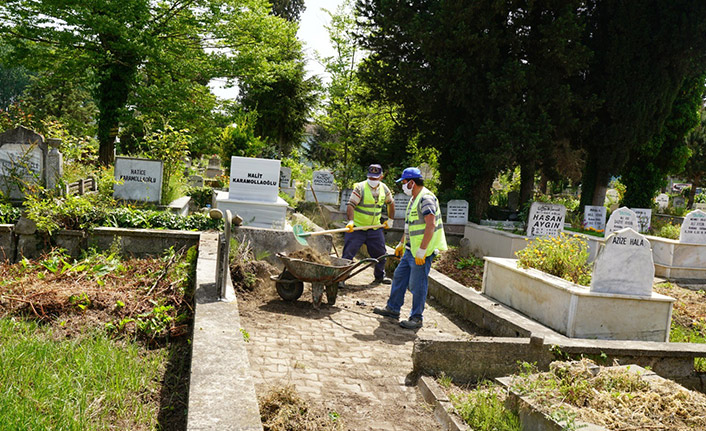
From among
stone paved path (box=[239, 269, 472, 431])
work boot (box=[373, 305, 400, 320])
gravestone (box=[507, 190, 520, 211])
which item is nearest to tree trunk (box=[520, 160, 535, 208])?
gravestone (box=[507, 190, 520, 211])

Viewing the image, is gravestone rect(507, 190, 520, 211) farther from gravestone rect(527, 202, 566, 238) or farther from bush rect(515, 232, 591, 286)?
bush rect(515, 232, 591, 286)

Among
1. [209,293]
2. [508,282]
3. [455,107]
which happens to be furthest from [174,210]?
[455,107]

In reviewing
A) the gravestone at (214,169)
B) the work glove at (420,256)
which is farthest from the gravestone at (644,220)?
the gravestone at (214,169)

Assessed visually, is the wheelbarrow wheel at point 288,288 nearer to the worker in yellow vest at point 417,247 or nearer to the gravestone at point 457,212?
the worker in yellow vest at point 417,247

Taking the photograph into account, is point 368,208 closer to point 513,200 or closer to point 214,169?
point 513,200

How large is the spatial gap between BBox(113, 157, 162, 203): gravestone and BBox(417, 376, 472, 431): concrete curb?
25.2 ft

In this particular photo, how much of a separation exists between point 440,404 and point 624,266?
3053 millimetres

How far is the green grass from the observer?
2.89m

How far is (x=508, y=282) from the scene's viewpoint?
6.89m

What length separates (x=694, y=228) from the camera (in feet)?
39.7

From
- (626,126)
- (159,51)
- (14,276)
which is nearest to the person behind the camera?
(14,276)

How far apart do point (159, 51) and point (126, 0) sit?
4.92 ft

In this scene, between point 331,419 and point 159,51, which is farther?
point 159,51

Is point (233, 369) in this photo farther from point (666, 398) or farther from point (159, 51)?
point (159, 51)
